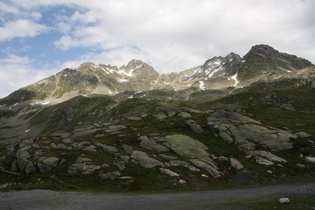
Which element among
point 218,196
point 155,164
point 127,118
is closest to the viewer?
point 218,196

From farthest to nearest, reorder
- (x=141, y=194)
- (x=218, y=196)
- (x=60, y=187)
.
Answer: (x=60, y=187) → (x=141, y=194) → (x=218, y=196)

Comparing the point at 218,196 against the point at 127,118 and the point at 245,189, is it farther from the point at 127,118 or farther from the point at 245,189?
the point at 127,118

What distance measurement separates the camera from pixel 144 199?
36688 mm

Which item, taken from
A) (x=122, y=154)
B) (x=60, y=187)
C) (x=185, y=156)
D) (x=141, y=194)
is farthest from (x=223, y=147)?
(x=60, y=187)

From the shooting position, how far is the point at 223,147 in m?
64.2

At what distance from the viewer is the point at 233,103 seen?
171875 mm

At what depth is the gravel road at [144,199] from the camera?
32.8 m

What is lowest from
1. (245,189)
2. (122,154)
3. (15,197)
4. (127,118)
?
(245,189)

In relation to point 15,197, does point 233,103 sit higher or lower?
higher

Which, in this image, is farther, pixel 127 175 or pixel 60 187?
pixel 127 175

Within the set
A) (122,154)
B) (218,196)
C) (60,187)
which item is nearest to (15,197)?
(60,187)

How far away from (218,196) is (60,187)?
30.3 metres

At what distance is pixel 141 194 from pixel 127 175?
383 inches

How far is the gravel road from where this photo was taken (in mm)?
32750
